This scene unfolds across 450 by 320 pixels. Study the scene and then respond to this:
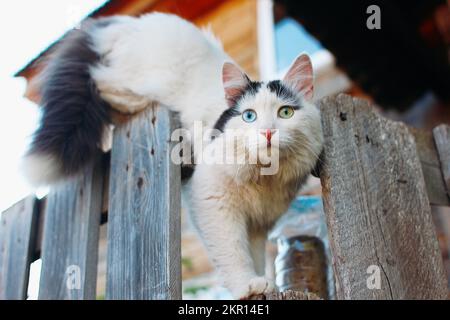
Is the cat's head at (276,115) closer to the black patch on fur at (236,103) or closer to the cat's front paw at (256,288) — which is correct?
the black patch on fur at (236,103)

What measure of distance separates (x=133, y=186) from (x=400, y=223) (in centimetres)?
112

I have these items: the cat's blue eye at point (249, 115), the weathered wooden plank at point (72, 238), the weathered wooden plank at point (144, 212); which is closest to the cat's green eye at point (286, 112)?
the cat's blue eye at point (249, 115)

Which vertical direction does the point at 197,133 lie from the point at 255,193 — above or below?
above

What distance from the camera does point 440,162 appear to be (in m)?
2.45

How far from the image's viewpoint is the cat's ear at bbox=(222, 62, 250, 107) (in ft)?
7.64

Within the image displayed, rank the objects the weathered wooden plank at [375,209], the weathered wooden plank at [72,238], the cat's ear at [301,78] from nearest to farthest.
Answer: the weathered wooden plank at [375,209] → the cat's ear at [301,78] → the weathered wooden plank at [72,238]

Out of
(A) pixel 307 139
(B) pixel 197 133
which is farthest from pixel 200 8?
(A) pixel 307 139

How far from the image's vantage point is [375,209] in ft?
6.53

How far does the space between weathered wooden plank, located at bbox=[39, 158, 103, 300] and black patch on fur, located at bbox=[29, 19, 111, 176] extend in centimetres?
10

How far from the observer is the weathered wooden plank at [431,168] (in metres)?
2.35

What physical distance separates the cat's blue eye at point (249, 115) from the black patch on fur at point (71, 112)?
0.88 meters

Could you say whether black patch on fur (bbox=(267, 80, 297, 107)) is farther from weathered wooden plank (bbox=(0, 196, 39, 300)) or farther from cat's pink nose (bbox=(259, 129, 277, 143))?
weathered wooden plank (bbox=(0, 196, 39, 300))

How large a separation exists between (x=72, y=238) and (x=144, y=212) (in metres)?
0.50
